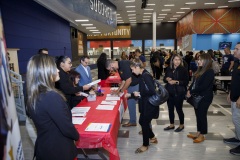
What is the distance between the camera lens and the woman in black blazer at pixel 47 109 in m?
1.31

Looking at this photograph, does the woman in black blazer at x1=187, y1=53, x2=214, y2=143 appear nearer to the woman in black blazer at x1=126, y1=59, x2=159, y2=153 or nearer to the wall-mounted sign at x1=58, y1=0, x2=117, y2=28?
the woman in black blazer at x1=126, y1=59, x2=159, y2=153

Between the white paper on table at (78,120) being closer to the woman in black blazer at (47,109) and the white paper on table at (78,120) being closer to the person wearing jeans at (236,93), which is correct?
the woman in black blazer at (47,109)

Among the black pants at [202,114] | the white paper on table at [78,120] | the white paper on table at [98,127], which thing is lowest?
the black pants at [202,114]

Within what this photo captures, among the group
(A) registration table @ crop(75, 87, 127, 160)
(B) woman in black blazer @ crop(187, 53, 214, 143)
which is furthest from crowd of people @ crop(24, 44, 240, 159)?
(A) registration table @ crop(75, 87, 127, 160)

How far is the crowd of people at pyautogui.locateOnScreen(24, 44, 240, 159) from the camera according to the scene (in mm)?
1334

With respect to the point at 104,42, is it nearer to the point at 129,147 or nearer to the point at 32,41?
the point at 32,41

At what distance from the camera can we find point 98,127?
1.97 meters

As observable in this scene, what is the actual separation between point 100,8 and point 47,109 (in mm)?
8333

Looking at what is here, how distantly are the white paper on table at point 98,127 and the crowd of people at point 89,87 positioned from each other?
0.37 metres

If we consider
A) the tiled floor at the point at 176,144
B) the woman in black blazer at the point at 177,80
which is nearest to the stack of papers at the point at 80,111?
the tiled floor at the point at 176,144

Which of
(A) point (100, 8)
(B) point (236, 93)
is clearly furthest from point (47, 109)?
(A) point (100, 8)

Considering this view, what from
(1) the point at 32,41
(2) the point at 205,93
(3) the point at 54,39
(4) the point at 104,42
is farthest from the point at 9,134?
(4) the point at 104,42

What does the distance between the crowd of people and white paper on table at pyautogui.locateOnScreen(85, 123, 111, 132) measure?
1.23 feet

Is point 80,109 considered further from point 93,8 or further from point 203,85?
point 93,8
